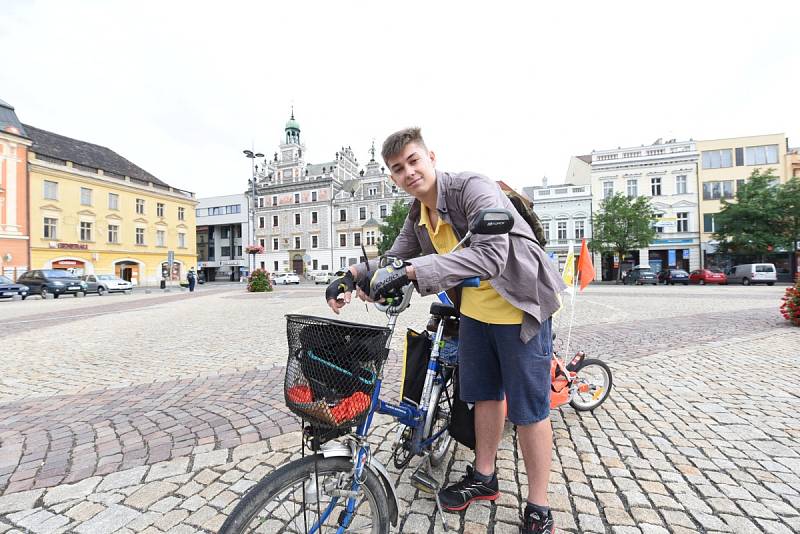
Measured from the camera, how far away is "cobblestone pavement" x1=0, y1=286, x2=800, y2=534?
6.40 ft

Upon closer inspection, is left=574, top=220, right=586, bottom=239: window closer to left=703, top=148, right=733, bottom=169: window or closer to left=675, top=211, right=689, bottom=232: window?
left=675, top=211, right=689, bottom=232: window

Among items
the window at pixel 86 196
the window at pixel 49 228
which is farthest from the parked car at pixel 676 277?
the window at pixel 49 228

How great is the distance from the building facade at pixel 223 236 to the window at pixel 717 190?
5554 cm

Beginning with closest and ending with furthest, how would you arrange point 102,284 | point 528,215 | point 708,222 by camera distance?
point 528,215
point 102,284
point 708,222

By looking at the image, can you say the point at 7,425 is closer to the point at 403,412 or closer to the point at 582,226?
the point at 403,412

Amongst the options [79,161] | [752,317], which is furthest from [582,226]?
[79,161]

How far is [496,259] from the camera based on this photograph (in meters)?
1.36

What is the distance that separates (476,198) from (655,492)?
1.96 metres

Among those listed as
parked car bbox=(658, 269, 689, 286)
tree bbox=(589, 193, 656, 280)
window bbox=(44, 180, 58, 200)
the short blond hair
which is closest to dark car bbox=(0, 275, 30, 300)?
window bbox=(44, 180, 58, 200)

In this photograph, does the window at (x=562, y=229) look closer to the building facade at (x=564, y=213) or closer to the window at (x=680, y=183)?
the building facade at (x=564, y=213)

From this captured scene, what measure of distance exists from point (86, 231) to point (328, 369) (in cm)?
4249

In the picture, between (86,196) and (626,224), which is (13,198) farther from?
(626,224)

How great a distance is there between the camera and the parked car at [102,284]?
22.7 m

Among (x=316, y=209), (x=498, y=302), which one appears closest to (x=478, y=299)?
(x=498, y=302)
